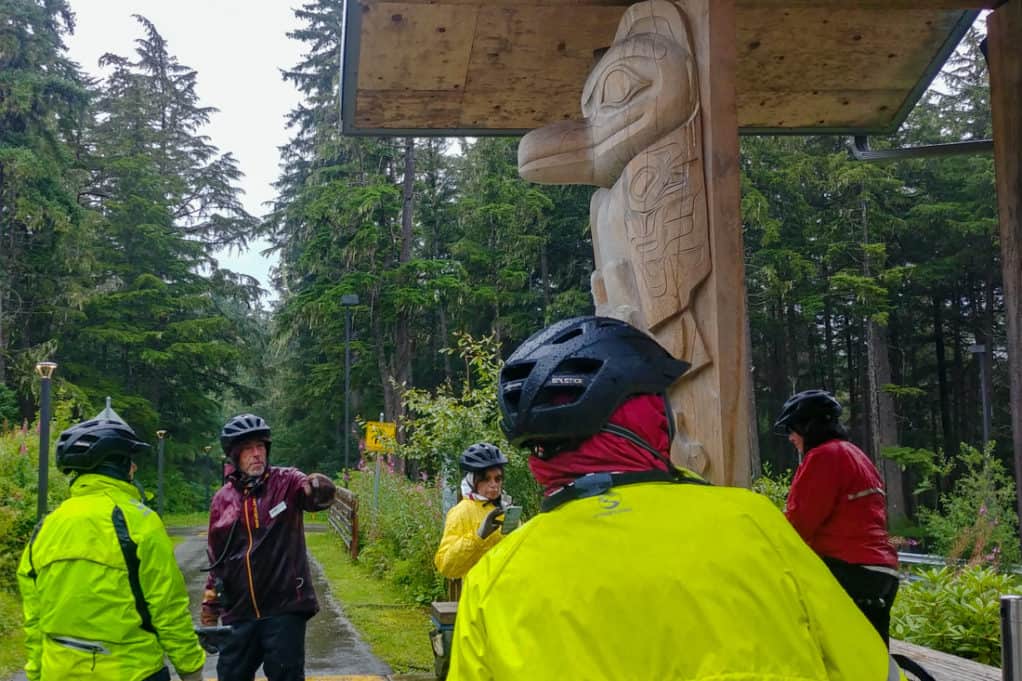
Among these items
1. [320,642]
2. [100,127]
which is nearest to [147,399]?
[100,127]

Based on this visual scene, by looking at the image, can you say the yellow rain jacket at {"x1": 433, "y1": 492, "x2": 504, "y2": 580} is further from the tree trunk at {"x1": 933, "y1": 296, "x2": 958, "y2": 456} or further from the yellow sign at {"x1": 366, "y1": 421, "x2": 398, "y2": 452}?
the tree trunk at {"x1": 933, "y1": 296, "x2": 958, "y2": 456}

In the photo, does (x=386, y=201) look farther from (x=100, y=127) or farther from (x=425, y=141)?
(x=100, y=127)

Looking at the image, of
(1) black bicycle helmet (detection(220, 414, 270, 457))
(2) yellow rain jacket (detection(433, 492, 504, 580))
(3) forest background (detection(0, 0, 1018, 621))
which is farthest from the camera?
(3) forest background (detection(0, 0, 1018, 621))

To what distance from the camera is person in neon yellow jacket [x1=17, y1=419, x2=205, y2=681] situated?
350cm

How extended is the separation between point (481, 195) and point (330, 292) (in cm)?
628

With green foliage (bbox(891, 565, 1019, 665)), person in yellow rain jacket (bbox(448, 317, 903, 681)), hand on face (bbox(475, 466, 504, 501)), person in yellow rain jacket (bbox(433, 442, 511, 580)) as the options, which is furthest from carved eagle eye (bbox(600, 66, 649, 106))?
green foliage (bbox(891, 565, 1019, 665))

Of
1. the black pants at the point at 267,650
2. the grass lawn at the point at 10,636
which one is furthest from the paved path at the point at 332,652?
the black pants at the point at 267,650

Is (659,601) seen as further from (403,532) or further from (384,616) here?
(403,532)

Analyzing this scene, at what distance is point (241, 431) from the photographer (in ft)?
15.5

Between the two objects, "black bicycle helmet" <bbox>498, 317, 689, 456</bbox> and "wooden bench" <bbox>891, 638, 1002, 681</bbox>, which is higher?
"black bicycle helmet" <bbox>498, 317, 689, 456</bbox>

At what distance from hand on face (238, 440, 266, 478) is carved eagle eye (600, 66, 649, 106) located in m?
2.43

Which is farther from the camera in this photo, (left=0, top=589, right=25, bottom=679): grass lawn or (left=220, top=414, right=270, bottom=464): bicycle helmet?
(left=0, top=589, right=25, bottom=679): grass lawn

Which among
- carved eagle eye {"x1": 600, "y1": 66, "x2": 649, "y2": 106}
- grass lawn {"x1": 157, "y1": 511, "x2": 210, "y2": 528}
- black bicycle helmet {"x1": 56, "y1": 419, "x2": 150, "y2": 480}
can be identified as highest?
carved eagle eye {"x1": 600, "y1": 66, "x2": 649, "y2": 106}

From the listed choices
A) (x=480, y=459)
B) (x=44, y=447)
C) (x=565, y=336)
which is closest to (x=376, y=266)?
(x=44, y=447)
